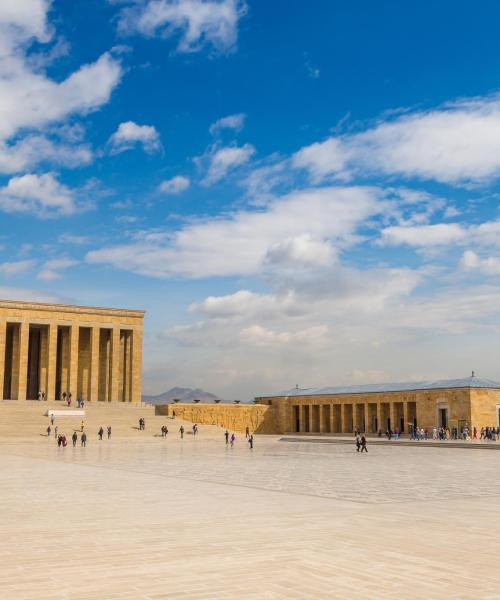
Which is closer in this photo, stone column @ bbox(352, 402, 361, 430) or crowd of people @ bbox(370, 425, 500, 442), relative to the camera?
crowd of people @ bbox(370, 425, 500, 442)

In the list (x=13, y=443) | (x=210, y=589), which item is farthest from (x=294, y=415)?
(x=210, y=589)

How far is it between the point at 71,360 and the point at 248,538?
5828 centimetres

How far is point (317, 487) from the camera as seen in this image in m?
16.1

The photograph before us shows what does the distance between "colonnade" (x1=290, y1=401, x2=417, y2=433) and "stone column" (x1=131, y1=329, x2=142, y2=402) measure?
51.4ft

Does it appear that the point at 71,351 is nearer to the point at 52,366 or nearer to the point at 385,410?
the point at 52,366

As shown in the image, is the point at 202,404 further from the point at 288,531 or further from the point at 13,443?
the point at 288,531

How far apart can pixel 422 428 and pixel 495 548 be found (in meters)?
45.5

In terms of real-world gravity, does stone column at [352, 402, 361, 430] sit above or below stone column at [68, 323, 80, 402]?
below

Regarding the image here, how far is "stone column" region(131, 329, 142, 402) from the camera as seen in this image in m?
67.7

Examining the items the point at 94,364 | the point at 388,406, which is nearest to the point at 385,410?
the point at 388,406

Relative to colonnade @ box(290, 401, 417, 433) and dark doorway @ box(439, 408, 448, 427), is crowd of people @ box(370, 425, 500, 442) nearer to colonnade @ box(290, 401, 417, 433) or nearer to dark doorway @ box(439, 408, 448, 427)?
dark doorway @ box(439, 408, 448, 427)

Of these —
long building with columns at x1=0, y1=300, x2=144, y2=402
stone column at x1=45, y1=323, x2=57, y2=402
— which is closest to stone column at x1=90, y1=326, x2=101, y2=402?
long building with columns at x1=0, y1=300, x2=144, y2=402

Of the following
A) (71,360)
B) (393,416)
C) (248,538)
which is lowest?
(248,538)

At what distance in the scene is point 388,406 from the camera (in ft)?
188
